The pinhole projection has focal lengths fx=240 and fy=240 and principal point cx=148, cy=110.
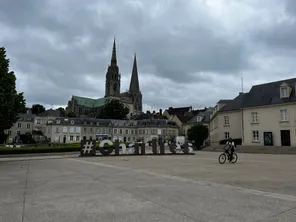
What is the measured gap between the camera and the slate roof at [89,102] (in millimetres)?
124375

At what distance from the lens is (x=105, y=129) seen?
8194 centimetres

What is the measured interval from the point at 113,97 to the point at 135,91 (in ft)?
59.7

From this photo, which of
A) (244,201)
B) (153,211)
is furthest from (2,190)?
(244,201)

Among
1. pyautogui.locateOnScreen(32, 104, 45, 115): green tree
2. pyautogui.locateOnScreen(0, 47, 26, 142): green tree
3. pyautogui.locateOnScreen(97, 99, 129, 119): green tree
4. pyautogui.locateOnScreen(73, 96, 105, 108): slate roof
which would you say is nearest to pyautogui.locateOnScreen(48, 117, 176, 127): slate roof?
pyautogui.locateOnScreen(97, 99, 129, 119): green tree

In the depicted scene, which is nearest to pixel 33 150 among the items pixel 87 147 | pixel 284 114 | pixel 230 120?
pixel 87 147

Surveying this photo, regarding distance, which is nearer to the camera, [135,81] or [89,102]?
[89,102]

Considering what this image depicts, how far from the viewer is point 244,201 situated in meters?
5.76

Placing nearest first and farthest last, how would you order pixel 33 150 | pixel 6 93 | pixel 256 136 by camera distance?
pixel 6 93, pixel 33 150, pixel 256 136

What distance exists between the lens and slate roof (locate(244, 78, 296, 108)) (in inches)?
1309

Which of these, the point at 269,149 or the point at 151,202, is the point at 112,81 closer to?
the point at 269,149

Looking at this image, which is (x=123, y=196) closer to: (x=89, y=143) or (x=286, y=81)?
(x=89, y=143)

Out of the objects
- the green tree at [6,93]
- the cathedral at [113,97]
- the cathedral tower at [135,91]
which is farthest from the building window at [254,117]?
the cathedral tower at [135,91]

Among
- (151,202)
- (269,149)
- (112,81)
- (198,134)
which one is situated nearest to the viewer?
(151,202)

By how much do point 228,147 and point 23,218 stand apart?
572 inches
